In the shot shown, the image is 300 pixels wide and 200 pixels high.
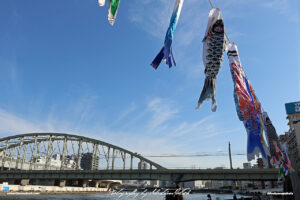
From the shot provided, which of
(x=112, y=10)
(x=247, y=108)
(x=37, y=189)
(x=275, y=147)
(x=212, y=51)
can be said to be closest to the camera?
(x=112, y=10)

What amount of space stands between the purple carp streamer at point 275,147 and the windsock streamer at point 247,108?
277cm

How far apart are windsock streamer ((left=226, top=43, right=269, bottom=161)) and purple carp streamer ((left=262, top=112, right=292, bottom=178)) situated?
277cm

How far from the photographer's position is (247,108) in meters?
15.8

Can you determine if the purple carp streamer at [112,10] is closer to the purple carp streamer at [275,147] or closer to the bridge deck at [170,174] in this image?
the purple carp streamer at [275,147]

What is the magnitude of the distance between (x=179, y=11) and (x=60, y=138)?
98.2m

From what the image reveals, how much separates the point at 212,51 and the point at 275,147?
11.0 metres

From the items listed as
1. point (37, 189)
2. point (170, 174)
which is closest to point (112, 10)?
point (170, 174)

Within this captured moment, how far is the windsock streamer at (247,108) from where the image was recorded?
1470 centimetres

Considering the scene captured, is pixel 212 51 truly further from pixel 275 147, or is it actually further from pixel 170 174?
pixel 170 174

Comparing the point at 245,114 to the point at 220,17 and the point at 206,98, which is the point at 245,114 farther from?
the point at 220,17

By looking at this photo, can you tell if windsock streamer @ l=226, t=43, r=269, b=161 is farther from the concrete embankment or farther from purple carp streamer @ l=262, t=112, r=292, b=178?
the concrete embankment

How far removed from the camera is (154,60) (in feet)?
48.1

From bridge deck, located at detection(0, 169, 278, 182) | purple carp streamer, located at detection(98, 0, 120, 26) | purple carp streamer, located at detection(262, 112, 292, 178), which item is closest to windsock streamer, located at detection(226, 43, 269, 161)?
purple carp streamer, located at detection(262, 112, 292, 178)

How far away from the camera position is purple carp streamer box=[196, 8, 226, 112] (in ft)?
44.9
